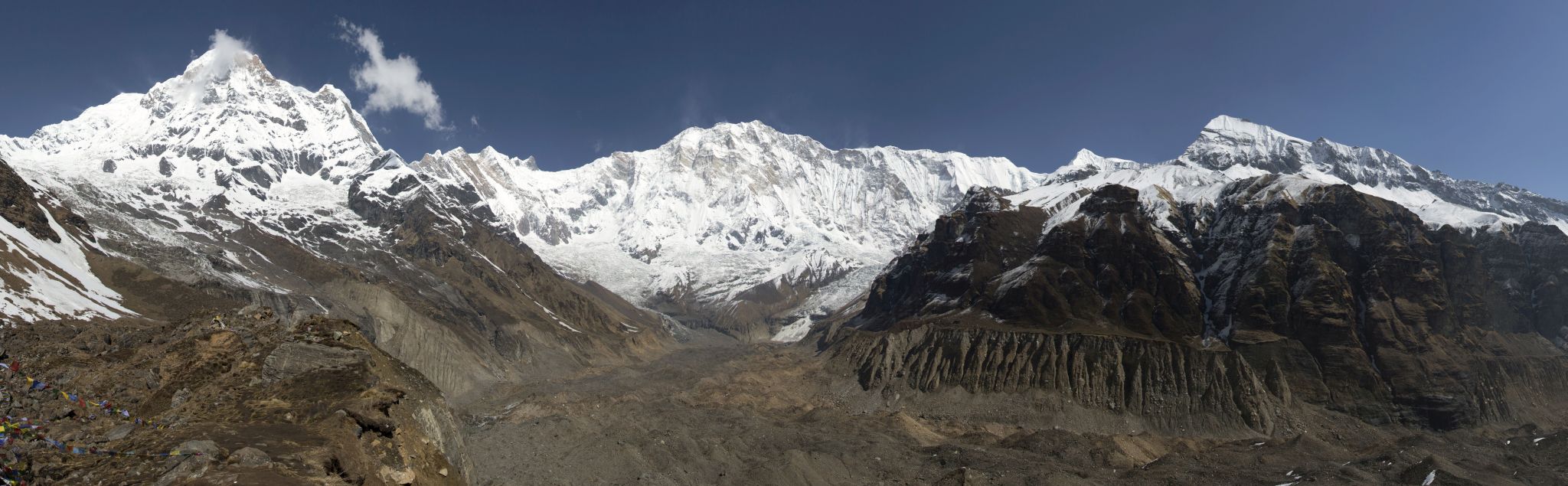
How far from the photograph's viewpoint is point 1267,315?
13562 centimetres

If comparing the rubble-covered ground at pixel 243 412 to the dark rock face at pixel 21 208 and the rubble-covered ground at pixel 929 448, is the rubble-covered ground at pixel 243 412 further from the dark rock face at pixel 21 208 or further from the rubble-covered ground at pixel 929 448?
the dark rock face at pixel 21 208

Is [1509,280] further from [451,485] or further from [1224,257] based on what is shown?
[451,485]

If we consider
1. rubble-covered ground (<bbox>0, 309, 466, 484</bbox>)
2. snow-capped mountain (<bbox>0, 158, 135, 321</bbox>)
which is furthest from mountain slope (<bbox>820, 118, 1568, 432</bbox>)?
snow-capped mountain (<bbox>0, 158, 135, 321</bbox>)

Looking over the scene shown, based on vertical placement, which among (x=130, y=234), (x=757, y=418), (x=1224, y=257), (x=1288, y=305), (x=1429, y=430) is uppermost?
(x=130, y=234)

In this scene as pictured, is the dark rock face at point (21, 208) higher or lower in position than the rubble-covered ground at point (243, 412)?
higher

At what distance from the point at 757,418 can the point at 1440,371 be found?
115735 millimetres

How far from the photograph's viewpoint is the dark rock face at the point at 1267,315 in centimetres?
11769

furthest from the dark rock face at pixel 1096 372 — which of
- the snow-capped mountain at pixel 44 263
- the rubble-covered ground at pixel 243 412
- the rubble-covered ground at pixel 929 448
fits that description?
the snow-capped mountain at pixel 44 263

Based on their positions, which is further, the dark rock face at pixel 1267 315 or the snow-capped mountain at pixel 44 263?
the dark rock face at pixel 1267 315

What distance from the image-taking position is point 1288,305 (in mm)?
136250

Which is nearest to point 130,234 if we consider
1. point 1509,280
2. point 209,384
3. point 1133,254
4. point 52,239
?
point 52,239

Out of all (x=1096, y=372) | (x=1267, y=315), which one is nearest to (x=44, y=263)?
(x=1096, y=372)

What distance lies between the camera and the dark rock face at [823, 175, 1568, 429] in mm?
117688

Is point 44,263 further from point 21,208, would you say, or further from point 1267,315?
point 1267,315
